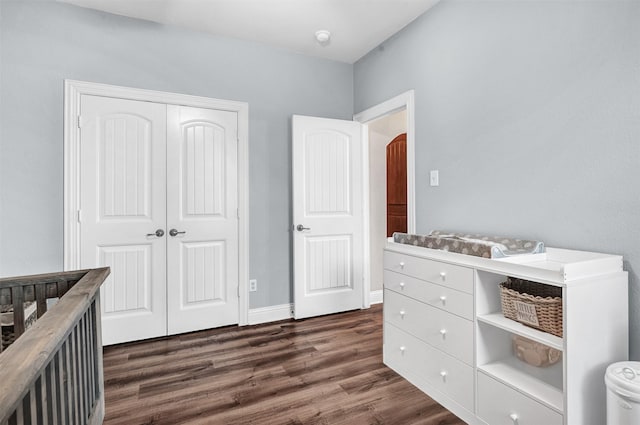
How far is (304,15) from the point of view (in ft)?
9.09

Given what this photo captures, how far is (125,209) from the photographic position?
280cm

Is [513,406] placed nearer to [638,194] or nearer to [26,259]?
[638,194]

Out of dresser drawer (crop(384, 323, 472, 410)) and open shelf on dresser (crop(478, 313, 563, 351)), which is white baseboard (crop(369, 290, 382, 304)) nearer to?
dresser drawer (crop(384, 323, 472, 410))

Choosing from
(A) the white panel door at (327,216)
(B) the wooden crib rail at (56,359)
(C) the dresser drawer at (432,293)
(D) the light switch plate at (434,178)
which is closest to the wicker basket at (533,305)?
(C) the dresser drawer at (432,293)

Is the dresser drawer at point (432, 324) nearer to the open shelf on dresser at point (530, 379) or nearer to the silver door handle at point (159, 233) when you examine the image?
the open shelf on dresser at point (530, 379)

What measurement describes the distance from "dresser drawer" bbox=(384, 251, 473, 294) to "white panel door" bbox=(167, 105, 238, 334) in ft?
5.03

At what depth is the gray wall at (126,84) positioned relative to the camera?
8.07 ft

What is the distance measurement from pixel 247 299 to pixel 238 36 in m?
2.37

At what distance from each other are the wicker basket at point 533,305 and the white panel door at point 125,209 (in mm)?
2535

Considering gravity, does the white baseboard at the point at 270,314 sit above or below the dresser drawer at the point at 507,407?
below

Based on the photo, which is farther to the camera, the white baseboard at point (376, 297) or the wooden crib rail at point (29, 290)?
the white baseboard at point (376, 297)

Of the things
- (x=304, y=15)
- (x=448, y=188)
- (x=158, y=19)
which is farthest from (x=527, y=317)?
(x=158, y=19)

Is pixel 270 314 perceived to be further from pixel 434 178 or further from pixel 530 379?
pixel 530 379

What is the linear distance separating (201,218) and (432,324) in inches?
81.5
